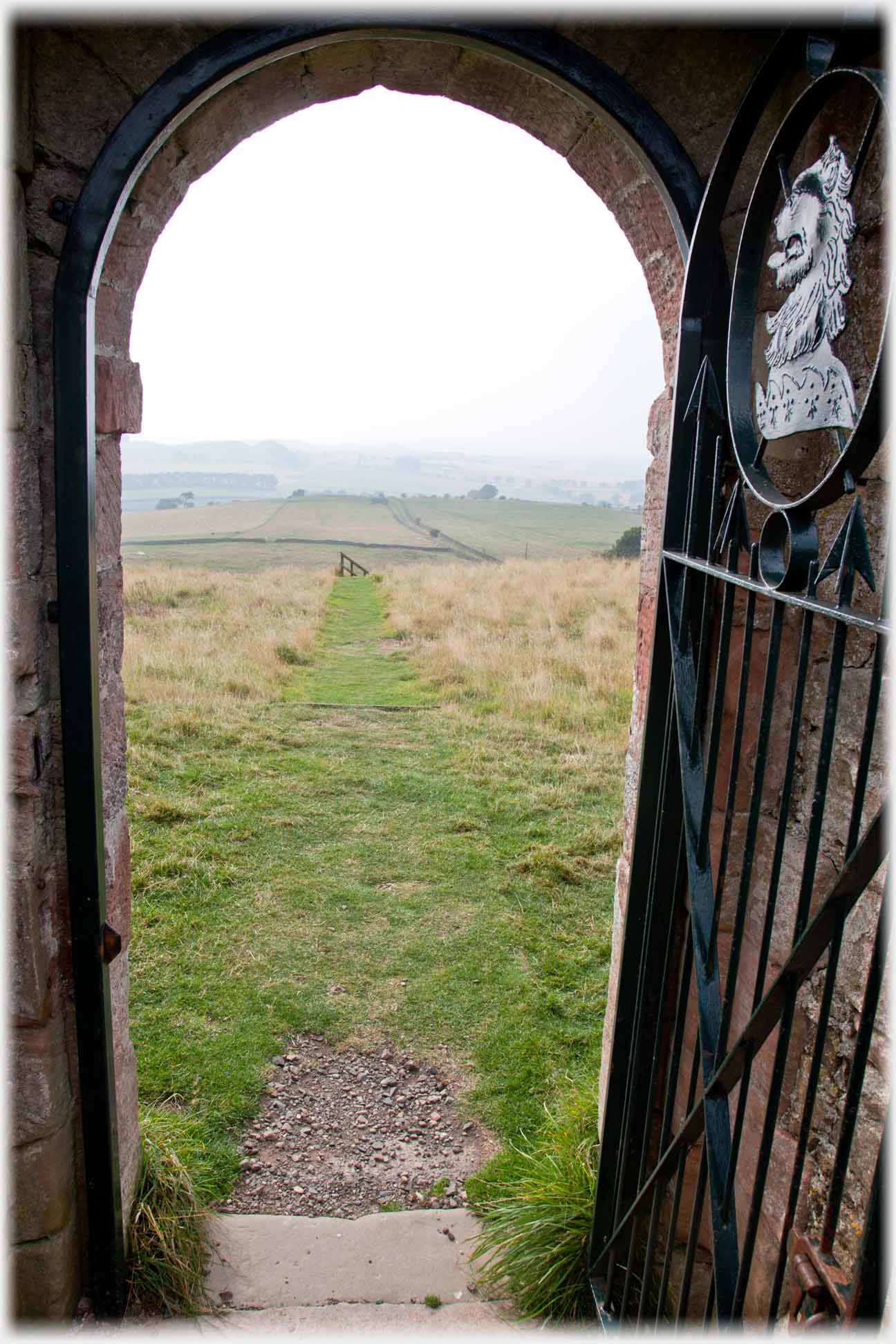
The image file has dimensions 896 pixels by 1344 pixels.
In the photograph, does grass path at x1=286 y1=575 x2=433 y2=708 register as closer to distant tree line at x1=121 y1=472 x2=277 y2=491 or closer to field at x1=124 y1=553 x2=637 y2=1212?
field at x1=124 y1=553 x2=637 y2=1212

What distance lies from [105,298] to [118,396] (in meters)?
0.28

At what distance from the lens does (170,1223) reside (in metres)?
3.04

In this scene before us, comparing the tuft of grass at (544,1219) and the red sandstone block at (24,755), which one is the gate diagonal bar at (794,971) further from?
the red sandstone block at (24,755)

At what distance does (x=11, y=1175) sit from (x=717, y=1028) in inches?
82.2

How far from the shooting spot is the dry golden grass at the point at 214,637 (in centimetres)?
1023

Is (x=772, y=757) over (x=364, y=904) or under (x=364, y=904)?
over

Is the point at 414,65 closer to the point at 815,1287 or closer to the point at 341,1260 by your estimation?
the point at 815,1287

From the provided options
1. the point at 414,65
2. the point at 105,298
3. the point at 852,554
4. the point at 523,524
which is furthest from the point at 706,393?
the point at 523,524

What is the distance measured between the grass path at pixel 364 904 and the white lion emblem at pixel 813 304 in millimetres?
3247

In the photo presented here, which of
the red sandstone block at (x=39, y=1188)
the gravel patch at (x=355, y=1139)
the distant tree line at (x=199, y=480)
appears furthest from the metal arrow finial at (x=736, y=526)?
the distant tree line at (x=199, y=480)

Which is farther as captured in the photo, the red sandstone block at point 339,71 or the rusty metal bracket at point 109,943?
the rusty metal bracket at point 109,943

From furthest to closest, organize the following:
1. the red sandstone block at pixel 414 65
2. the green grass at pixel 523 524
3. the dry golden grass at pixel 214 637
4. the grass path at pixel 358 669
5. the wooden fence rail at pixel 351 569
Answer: the green grass at pixel 523 524 → the wooden fence rail at pixel 351 569 → the grass path at pixel 358 669 → the dry golden grass at pixel 214 637 → the red sandstone block at pixel 414 65

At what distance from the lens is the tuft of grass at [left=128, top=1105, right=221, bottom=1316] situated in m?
2.88

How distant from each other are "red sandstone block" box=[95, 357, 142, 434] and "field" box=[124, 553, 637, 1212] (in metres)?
2.90
